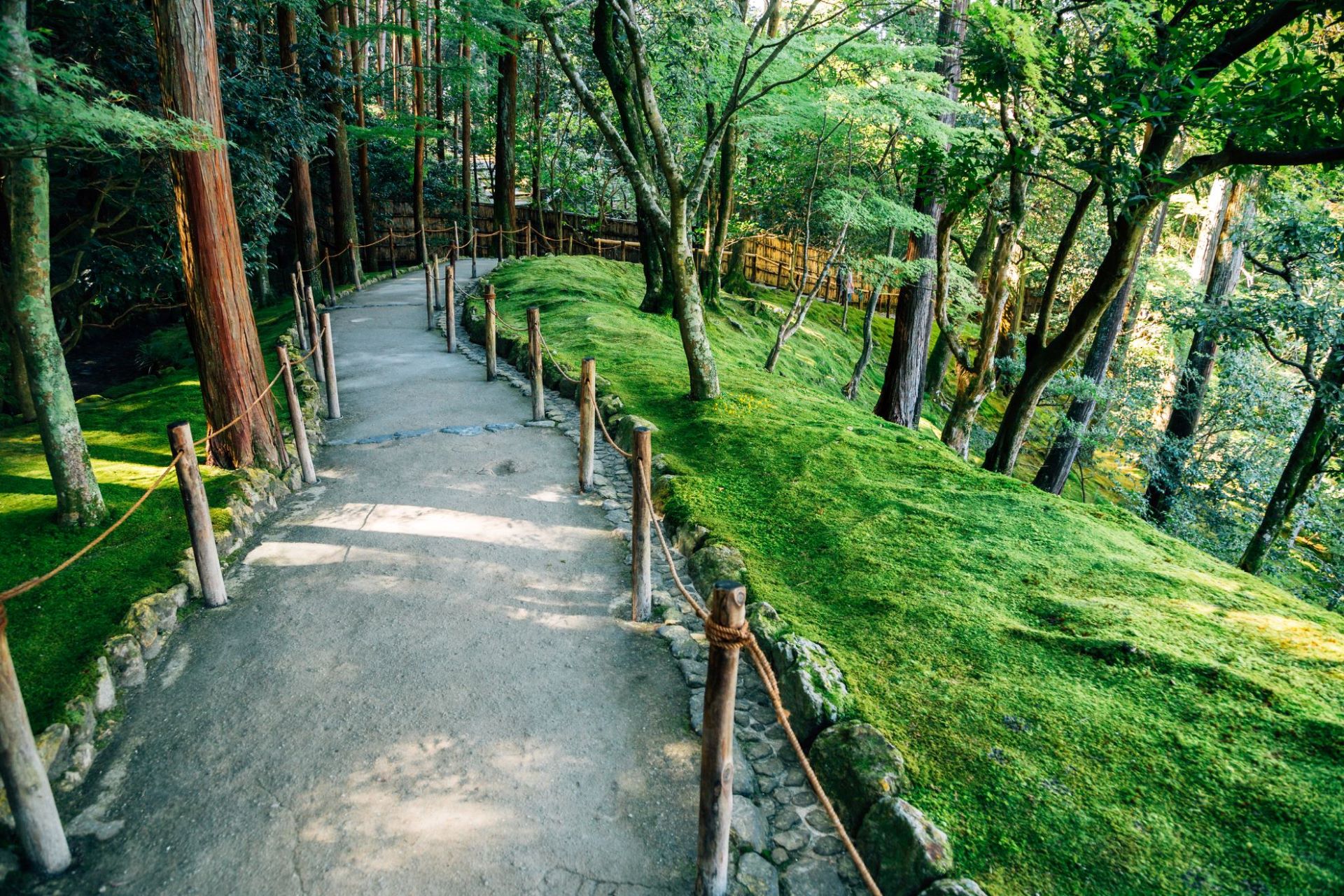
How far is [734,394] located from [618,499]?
2.78 m

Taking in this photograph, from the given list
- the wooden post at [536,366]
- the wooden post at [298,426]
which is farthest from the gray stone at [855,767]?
the wooden post at [536,366]

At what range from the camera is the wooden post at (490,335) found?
10.2 meters

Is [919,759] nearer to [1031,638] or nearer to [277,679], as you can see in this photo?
[1031,638]


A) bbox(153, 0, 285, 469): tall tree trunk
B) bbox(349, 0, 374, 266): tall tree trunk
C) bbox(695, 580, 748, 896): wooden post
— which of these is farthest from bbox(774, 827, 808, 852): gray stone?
bbox(349, 0, 374, 266): tall tree trunk

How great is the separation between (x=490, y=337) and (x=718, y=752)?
8592 millimetres

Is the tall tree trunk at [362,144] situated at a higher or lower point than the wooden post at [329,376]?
higher

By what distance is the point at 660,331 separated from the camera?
1340 cm

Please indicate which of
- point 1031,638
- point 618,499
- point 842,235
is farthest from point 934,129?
point 1031,638

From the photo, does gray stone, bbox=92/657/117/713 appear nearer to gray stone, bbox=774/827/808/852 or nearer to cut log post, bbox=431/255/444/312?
gray stone, bbox=774/827/808/852

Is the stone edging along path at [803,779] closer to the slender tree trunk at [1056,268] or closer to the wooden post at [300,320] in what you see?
the slender tree trunk at [1056,268]

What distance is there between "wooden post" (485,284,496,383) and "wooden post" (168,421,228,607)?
5.80 metres

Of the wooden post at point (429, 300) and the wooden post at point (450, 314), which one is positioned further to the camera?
the wooden post at point (429, 300)

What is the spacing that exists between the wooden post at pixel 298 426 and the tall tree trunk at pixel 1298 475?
459 inches

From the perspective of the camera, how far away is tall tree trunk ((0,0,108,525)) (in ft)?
15.9
